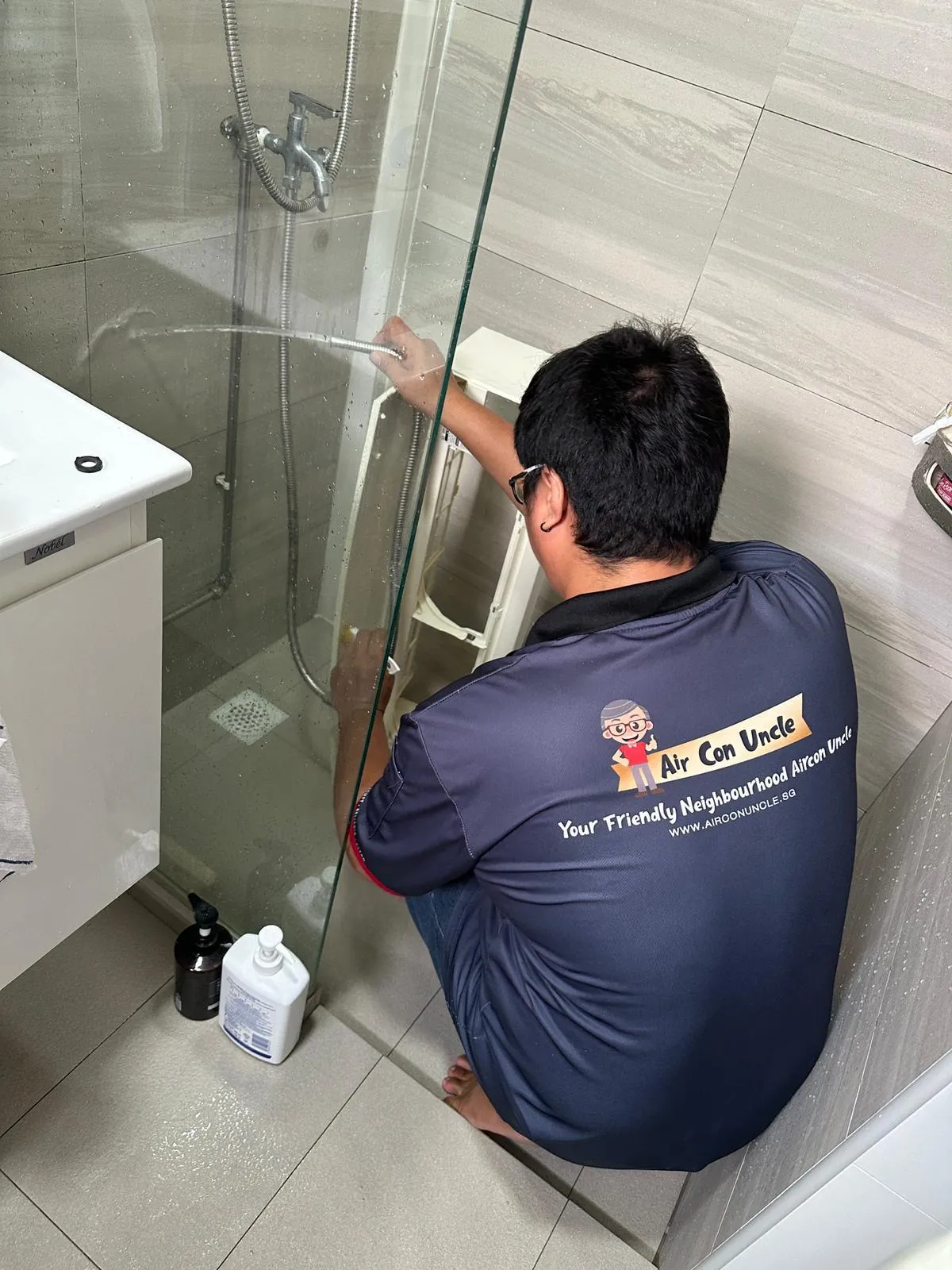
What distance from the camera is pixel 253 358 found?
1063 millimetres

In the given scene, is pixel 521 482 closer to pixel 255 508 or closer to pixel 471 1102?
pixel 255 508

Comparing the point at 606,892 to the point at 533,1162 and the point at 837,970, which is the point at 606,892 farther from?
the point at 533,1162

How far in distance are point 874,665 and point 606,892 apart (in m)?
0.76

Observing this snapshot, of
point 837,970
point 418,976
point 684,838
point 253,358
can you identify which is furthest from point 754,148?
point 418,976

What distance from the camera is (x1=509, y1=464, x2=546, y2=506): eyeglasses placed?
0.97 meters

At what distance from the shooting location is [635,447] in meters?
0.92

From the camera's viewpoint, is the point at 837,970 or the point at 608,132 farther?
the point at 608,132

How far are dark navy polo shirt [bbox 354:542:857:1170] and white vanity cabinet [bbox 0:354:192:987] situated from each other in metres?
0.27

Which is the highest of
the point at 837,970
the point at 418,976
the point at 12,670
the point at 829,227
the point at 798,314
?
the point at 829,227

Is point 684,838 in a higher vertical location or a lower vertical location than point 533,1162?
higher

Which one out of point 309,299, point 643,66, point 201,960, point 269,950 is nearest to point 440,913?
point 269,950

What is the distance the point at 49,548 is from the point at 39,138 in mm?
502

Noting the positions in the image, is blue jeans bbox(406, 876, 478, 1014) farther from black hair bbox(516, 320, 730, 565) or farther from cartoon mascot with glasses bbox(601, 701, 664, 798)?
black hair bbox(516, 320, 730, 565)

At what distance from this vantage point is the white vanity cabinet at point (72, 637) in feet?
2.37
